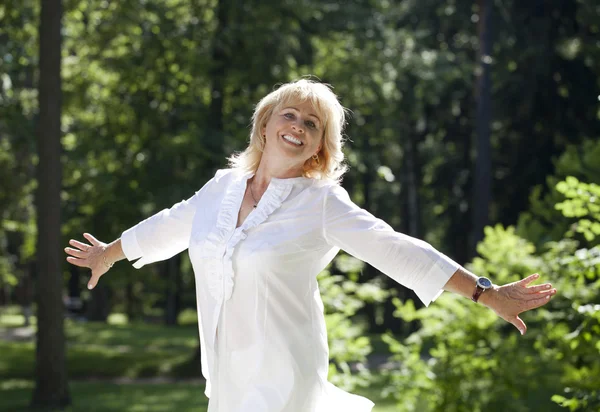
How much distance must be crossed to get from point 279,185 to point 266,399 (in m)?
0.82

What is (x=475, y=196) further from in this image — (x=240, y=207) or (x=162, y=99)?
(x=240, y=207)

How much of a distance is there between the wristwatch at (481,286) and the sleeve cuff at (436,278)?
0.31ft

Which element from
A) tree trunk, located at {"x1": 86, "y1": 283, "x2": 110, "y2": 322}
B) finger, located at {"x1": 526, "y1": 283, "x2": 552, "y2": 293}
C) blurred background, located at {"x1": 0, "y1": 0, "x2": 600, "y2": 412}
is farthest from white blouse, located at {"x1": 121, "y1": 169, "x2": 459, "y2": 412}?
tree trunk, located at {"x1": 86, "y1": 283, "x2": 110, "y2": 322}

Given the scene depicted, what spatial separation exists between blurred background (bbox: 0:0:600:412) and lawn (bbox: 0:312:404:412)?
91mm

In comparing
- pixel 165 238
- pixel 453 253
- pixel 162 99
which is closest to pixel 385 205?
pixel 453 253

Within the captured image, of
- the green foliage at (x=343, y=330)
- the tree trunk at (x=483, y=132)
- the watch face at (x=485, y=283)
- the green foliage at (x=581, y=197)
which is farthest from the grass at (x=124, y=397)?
the watch face at (x=485, y=283)

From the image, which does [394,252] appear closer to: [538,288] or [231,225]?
[538,288]

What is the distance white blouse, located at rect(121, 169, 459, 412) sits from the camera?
3.78 m

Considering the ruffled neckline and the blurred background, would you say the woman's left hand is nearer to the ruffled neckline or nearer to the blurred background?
the ruffled neckline

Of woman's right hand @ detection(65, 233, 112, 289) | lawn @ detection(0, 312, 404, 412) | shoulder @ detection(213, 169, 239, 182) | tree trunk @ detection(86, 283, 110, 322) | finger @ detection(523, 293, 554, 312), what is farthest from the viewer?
tree trunk @ detection(86, 283, 110, 322)

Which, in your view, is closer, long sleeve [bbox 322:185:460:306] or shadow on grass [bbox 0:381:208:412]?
long sleeve [bbox 322:185:460:306]

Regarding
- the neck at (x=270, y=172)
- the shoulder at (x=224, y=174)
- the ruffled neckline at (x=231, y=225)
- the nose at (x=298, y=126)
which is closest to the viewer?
the ruffled neckline at (x=231, y=225)

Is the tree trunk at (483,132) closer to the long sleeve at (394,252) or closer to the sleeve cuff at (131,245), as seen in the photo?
the sleeve cuff at (131,245)

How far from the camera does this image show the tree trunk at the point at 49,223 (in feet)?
44.8
